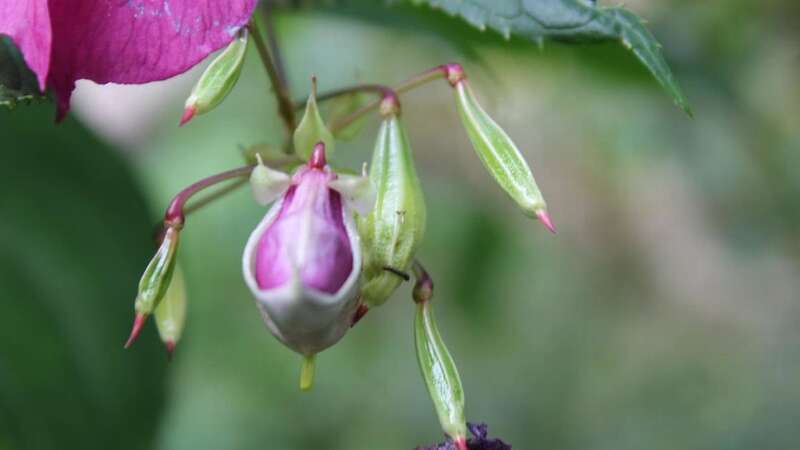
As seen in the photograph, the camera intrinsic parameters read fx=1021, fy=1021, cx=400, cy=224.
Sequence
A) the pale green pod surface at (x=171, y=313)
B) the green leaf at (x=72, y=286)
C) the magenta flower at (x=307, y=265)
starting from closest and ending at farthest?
the magenta flower at (x=307, y=265) → the pale green pod surface at (x=171, y=313) → the green leaf at (x=72, y=286)

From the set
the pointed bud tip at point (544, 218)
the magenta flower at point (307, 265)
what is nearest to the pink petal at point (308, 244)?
the magenta flower at point (307, 265)

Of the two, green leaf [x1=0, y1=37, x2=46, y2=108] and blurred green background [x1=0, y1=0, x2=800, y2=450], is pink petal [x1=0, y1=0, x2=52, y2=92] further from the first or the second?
blurred green background [x1=0, y1=0, x2=800, y2=450]

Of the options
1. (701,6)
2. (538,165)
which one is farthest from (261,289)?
(538,165)

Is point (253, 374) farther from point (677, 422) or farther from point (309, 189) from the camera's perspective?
point (309, 189)

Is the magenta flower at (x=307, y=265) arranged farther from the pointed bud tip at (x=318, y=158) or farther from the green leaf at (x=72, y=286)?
the green leaf at (x=72, y=286)

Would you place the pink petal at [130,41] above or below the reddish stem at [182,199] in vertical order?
above

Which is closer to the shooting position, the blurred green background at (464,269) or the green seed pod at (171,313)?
the green seed pod at (171,313)
